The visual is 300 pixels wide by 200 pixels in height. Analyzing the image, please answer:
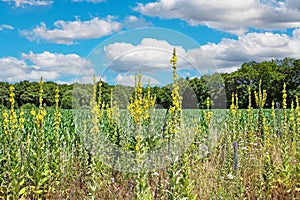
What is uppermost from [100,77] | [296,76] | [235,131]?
[296,76]

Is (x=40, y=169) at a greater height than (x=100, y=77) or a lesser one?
lesser

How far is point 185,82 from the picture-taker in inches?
215

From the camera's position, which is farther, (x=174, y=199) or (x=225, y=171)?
(x=225, y=171)

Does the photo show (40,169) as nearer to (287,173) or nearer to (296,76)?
(287,173)

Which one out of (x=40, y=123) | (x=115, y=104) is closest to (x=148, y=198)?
(x=40, y=123)

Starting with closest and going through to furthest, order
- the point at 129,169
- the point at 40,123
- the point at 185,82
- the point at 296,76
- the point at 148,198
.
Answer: the point at 148,198 → the point at 40,123 → the point at 185,82 → the point at 129,169 → the point at 296,76

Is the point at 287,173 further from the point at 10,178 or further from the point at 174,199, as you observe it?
the point at 10,178

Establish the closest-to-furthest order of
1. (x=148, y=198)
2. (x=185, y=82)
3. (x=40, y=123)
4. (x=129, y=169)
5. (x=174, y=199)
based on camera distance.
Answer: (x=174, y=199) < (x=148, y=198) < (x=40, y=123) < (x=185, y=82) < (x=129, y=169)

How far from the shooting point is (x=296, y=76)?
2608 inches

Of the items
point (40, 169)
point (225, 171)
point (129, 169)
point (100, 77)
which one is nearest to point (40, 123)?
point (40, 169)

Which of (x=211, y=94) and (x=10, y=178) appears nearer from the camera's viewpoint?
(x=10, y=178)

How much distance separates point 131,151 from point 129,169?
12.5 inches

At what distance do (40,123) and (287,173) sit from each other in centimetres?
361

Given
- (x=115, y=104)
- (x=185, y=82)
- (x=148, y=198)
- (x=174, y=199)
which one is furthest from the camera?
(x=115, y=104)
